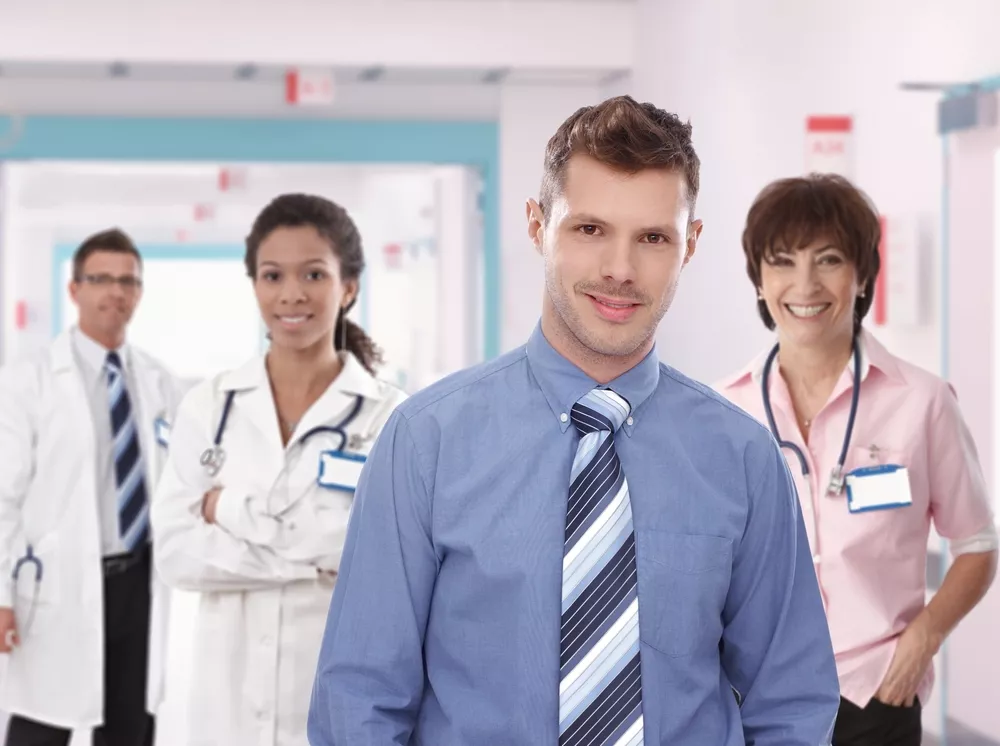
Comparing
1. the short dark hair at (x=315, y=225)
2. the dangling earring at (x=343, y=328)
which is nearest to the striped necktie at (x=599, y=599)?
the short dark hair at (x=315, y=225)

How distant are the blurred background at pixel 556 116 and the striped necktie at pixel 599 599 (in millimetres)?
1983

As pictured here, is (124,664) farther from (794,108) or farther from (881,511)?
(794,108)

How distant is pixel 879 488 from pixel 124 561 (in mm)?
2281

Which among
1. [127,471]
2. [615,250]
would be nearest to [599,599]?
[615,250]

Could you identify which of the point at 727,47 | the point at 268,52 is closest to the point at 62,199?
the point at 268,52

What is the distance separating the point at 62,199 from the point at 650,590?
448 inches

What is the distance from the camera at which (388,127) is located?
746 centimetres

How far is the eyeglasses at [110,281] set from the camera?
4.04 m

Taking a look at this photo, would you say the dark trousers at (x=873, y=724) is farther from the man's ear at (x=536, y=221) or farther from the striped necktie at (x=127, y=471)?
the striped necktie at (x=127, y=471)

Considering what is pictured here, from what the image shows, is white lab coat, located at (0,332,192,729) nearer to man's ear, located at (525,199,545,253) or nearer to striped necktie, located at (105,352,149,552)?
striped necktie, located at (105,352,149,552)

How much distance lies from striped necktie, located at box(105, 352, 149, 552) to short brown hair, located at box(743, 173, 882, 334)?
80.3 inches

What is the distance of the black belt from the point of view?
12.2ft

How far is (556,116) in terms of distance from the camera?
6.36 meters

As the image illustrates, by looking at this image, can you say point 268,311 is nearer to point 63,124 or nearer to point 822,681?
point 822,681
